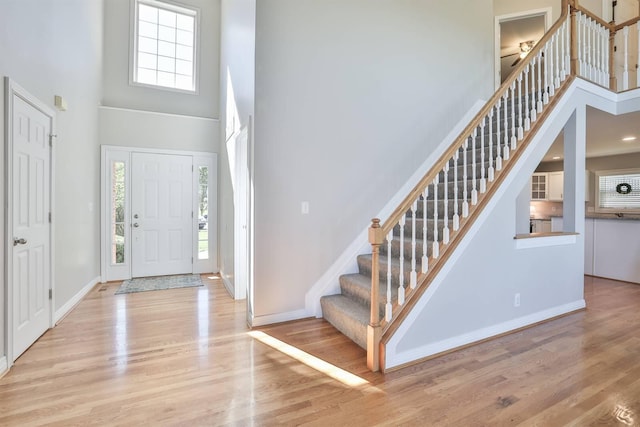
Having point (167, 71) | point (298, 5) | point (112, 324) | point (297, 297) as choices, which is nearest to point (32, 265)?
point (112, 324)

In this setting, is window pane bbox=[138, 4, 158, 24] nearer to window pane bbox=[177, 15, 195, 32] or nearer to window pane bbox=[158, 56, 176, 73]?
window pane bbox=[177, 15, 195, 32]

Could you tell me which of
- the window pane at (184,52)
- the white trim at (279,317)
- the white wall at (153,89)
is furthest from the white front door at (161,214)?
the white trim at (279,317)

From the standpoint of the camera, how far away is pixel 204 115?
5.68 meters

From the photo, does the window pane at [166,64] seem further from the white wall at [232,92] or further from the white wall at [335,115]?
the white wall at [335,115]

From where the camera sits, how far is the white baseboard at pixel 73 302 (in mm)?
3254

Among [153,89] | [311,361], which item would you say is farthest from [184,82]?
[311,361]

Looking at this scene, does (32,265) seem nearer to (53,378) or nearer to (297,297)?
(53,378)

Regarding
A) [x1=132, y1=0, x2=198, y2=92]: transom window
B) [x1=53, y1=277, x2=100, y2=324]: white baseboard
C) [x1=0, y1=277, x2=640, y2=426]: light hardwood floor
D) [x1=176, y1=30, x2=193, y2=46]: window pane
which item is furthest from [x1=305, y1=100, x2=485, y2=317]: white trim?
[x1=176, y1=30, x2=193, y2=46]: window pane

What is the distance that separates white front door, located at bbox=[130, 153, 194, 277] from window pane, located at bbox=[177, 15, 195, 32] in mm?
2480

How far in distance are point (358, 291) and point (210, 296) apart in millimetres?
2179

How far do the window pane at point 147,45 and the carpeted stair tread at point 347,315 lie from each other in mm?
5291

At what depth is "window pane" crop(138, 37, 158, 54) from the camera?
5406 mm

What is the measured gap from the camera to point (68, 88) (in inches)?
139

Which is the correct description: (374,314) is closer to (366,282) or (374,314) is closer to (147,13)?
(366,282)
